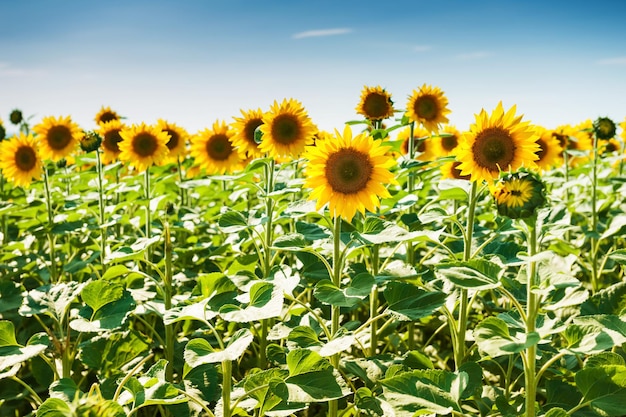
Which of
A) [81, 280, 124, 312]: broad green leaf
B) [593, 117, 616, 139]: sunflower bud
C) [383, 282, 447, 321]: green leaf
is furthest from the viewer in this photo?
[593, 117, 616, 139]: sunflower bud

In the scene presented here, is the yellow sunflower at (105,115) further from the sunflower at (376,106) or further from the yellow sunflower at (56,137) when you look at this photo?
the sunflower at (376,106)

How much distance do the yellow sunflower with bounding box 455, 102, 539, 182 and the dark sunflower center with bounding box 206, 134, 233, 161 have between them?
248 centimetres

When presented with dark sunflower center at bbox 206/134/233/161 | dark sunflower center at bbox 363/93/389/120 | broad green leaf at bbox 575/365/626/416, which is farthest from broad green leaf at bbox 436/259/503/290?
dark sunflower center at bbox 206/134/233/161

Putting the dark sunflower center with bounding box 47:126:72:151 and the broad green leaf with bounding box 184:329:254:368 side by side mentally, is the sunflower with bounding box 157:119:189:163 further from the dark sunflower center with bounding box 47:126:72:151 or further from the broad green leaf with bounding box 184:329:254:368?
the broad green leaf with bounding box 184:329:254:368

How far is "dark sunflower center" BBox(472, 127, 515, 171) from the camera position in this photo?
7.47ft

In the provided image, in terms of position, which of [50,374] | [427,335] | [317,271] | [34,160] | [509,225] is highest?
[34,160]

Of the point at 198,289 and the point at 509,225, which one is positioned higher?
the point at 509,225

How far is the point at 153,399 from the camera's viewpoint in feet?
5.24

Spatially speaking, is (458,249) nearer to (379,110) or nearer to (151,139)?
(379,110)

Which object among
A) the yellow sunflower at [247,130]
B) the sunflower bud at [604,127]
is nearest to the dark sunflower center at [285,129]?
the yellow sunflower at [247,130]

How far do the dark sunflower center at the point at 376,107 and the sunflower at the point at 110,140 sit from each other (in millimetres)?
2150

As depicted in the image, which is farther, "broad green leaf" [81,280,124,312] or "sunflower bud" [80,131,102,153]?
"sunflower bud" [80,131,102,153]

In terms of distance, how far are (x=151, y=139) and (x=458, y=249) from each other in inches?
95.4

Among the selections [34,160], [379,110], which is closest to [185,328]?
[379,110]
